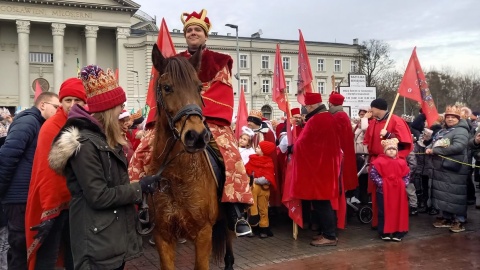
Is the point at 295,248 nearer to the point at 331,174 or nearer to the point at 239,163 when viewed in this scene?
the point at 331,174

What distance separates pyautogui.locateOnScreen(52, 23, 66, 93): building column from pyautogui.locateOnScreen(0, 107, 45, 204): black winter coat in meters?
51.0

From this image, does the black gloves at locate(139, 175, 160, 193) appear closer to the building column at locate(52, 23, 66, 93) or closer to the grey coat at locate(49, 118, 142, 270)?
the grey coat at locate(49, 118, 142, 270)

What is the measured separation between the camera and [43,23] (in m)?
54.2

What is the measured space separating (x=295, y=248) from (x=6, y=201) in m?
4.60

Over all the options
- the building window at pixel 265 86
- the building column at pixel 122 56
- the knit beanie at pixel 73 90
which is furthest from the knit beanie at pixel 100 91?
the building window at pixel 265 86

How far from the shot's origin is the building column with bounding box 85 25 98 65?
5439cm

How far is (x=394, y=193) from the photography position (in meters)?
7.81

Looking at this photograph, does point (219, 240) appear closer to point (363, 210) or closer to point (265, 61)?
point (363, 210)

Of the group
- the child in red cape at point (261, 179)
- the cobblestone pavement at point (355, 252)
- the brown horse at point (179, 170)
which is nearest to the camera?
the brown horse at point (179, 170)

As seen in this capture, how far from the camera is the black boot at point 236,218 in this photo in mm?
4633

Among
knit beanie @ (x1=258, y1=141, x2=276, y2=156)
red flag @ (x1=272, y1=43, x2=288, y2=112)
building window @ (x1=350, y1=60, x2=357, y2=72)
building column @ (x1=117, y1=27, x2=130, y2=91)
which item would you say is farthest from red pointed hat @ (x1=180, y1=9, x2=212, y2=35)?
building window @ (x1=350, y1=60, x2=357, y2=72)

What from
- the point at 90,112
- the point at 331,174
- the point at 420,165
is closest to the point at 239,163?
the point at 90,112

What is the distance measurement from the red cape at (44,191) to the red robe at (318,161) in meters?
4.24

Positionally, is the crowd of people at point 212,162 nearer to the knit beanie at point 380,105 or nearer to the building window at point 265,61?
the knit beanie at point 380,105
